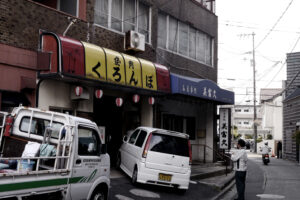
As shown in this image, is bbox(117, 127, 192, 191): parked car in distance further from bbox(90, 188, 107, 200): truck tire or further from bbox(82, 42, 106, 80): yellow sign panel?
bbox(90, 188, 107, 200): truck tire

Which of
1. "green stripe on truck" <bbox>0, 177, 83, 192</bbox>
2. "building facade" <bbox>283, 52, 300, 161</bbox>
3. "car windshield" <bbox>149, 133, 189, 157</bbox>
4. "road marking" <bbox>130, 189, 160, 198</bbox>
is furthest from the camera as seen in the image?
"building facade" <bbox>283, 52, 300, 161</bbox>

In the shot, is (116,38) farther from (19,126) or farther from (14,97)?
(19,126)

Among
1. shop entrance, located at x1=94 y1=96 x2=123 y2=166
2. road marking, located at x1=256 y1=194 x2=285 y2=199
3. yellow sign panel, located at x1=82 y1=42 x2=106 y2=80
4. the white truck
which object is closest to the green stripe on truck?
the white truck

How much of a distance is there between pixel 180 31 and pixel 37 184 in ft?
49.5

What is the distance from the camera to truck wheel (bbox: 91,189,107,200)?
7.94m

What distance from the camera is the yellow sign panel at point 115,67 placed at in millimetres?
12602

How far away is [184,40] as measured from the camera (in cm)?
2014

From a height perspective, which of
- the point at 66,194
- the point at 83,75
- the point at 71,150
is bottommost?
the point at 66,194

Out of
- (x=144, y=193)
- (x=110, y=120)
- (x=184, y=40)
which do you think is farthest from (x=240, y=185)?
(x=184, y=40)

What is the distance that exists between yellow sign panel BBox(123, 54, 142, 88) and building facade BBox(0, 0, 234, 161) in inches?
1.6

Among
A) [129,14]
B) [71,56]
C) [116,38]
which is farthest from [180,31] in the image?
[71,56]

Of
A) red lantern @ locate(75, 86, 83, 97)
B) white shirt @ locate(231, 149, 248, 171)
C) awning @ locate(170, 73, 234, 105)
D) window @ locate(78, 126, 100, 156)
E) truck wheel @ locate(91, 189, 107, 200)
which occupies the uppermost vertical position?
awning @ locate(170, 73, 234, 105)

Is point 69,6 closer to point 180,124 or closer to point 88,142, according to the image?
point 88,142

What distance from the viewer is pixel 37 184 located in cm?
605
